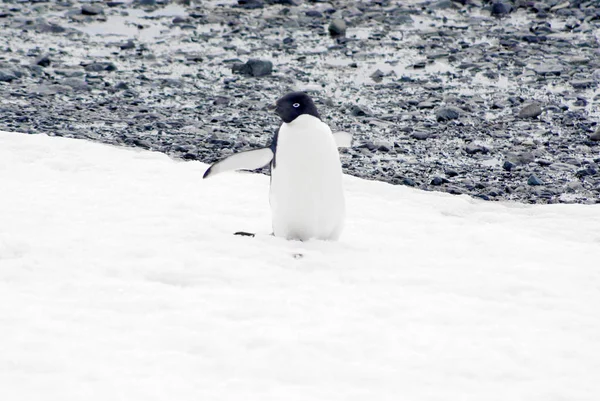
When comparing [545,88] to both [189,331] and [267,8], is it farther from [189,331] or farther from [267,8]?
[189,331]

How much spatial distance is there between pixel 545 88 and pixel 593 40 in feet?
7.71

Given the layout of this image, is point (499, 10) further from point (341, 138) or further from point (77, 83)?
point (341, 138)

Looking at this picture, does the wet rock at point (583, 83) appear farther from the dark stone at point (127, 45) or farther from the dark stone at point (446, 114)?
the dark stone at point (127, 45)

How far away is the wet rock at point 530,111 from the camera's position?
8.60 meters

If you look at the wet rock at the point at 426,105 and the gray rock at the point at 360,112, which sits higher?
the wet rock at the point at 426,105

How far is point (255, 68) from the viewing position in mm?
10164

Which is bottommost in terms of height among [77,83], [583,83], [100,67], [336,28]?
[77,83]

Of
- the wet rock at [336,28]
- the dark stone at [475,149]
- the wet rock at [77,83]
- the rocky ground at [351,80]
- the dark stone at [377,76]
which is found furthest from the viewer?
the wet rock at [336,28]

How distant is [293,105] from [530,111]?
4.36 meters

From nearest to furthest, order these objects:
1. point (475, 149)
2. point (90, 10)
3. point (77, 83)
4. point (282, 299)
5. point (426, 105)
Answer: point (282, 299) → point (475, 149) → point (426, 105) → point (77, 83) → point (90, 10)

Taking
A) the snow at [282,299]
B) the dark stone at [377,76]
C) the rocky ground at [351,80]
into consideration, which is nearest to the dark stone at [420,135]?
the rocky ground at [351,80]

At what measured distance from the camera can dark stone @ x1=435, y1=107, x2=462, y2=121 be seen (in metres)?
8.54

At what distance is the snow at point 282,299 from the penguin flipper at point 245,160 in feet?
1.15

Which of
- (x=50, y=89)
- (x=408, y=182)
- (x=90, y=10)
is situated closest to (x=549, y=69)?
(x=408, y=182)
